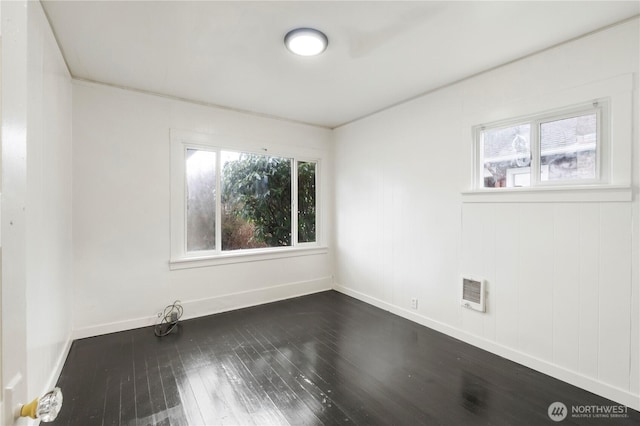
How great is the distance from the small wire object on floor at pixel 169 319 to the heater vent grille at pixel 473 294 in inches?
120

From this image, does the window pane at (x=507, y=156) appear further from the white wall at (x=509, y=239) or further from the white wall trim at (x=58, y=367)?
the white wall trim at (x=58, y=367)

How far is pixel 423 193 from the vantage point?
3371 mm

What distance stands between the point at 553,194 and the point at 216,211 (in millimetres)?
3473

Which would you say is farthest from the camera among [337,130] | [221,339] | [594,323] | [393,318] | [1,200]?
[337,130]

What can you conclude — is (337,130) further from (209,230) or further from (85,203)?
(85,203)

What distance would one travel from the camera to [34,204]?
1799 millimetres

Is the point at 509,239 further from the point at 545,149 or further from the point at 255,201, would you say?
the point at 255,201

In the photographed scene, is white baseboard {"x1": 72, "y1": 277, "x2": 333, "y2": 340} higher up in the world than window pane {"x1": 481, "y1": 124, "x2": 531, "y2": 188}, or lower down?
lower down

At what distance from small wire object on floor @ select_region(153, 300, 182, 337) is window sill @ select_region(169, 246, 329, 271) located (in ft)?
1.44

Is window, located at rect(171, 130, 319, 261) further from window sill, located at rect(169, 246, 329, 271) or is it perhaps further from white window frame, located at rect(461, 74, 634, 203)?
white window frame, located at rect(461, 74, 634, 203)

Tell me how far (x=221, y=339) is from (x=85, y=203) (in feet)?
6.31

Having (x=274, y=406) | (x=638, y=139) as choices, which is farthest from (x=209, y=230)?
(x=638, y=139)

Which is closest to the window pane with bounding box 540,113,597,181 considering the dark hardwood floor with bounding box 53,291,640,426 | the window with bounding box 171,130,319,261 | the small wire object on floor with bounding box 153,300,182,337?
the dark hardwood floor with bounding box 53,291,640,426

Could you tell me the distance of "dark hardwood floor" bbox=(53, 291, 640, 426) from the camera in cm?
191
